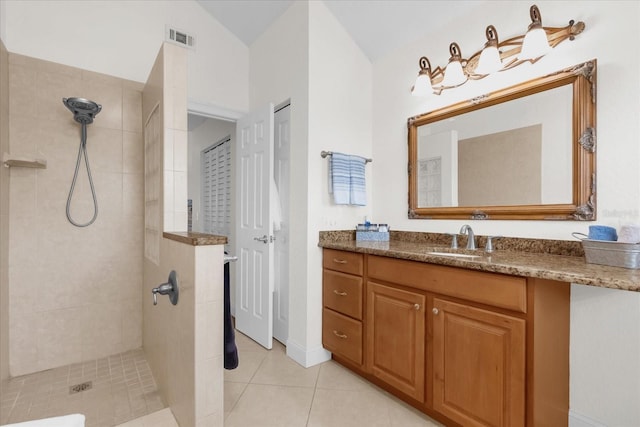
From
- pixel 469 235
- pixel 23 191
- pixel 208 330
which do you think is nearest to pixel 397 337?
pixel 469 235

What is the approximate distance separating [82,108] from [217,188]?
1.93m

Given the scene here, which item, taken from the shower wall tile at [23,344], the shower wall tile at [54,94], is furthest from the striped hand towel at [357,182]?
the shower wall tile at [23,344]

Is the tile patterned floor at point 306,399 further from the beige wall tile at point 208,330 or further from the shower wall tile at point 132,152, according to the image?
the shower wall tile at point 132,152

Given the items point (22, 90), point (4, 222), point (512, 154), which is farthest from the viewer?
point (22, 90)

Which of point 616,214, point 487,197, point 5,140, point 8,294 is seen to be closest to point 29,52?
point 5,140

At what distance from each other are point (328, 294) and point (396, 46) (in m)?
2.05

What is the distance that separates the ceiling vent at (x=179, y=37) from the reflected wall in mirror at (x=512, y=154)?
Answer: 2.04 metres

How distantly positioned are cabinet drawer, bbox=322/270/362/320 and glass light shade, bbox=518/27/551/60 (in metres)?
1.59

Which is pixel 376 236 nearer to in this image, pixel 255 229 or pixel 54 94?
pixel 255 229

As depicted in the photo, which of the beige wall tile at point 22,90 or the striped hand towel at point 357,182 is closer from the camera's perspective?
the beige wall tile at point 22,90

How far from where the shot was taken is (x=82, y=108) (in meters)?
2.05

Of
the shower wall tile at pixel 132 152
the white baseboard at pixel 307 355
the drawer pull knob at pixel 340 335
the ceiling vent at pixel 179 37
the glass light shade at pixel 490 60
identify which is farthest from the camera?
the ceiling vent at pixel 179 37

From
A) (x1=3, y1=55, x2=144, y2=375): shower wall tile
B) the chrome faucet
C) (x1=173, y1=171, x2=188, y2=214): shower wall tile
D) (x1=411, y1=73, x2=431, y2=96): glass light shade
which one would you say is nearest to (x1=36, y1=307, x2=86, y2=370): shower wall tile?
(x1=3, y1=55, x2=144, y2=375): shower wall tile

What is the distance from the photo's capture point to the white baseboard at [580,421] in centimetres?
147
